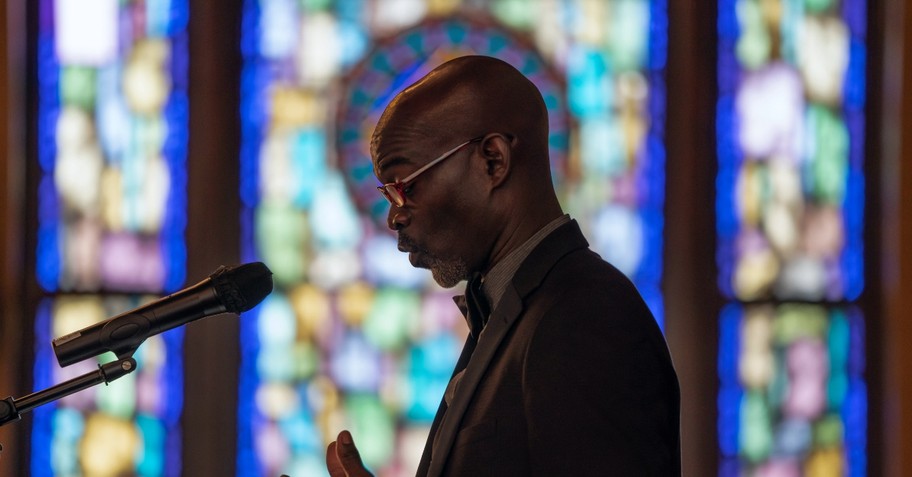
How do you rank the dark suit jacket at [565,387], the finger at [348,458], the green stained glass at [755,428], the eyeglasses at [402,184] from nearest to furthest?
the dark suit jacket at [565,387] → the finger at [348,458] → the eyeglasses at [402,184] → the green stained glass at [755,428]

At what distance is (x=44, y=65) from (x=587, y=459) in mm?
2592

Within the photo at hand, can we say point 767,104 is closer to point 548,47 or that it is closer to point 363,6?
point 548,47

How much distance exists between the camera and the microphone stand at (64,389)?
1632mm

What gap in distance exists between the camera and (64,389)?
64.1 inches

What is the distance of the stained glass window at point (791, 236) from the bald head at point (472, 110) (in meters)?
1.97

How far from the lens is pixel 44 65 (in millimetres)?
3428

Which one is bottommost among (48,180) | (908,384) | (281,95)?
(908,384)

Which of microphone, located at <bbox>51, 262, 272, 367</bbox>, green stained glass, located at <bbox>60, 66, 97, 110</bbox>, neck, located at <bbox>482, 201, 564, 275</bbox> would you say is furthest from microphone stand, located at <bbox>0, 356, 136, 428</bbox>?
green stained glass, located at <bbox>60, 66, 97, 110</bbox>

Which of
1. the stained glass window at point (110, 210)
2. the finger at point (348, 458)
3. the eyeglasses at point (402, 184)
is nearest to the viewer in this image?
the finger at point (348, 458)

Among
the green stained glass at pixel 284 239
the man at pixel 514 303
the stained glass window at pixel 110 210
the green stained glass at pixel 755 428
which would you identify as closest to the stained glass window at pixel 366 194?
the green stained glass at pixel 284 239

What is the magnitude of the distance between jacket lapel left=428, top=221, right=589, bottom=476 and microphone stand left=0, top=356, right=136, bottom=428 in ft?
1.50

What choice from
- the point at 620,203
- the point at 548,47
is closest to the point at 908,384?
the point at 620,203

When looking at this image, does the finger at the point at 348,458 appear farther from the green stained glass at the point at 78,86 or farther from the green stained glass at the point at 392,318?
the green stained glass at the point at 78,86

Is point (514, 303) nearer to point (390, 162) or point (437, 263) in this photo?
Answer: point (437, 263)
